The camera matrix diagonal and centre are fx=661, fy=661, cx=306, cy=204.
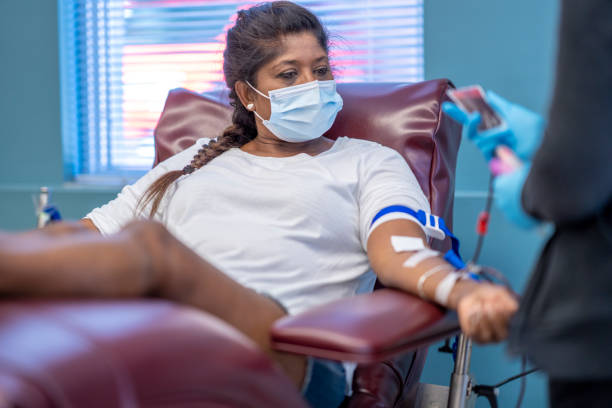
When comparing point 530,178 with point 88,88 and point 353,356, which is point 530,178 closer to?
point 353,356

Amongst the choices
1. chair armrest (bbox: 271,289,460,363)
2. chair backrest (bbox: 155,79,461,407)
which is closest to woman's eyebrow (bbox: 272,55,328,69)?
chair backrest (bbox: 155,79,461,407)

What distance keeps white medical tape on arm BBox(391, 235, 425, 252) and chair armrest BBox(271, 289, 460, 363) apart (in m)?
0.19

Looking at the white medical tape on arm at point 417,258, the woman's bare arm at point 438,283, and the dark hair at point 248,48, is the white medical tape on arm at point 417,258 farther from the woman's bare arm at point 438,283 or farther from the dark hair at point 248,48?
the dark hair at point 248,48

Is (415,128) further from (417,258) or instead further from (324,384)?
(324,384)

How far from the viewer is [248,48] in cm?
175

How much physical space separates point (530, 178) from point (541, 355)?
23 centimetres

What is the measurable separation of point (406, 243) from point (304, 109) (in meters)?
0.51

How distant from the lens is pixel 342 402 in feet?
4.50

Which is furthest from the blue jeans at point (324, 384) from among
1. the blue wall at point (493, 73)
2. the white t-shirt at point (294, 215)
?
the blue wall at point (493, 73)

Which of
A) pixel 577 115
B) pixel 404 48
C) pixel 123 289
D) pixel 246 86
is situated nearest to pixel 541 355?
pixel 577 115

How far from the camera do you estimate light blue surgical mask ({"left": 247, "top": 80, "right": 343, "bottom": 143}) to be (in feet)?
5.44

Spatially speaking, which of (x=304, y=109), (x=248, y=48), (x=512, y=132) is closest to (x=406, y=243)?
(x=512, y=132)

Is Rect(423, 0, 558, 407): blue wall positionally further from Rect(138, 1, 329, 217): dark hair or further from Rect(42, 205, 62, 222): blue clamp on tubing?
Rect(42, 205, 62, 222): blue clamp on tubing

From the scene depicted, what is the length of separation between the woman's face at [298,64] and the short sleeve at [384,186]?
251 millimetres
